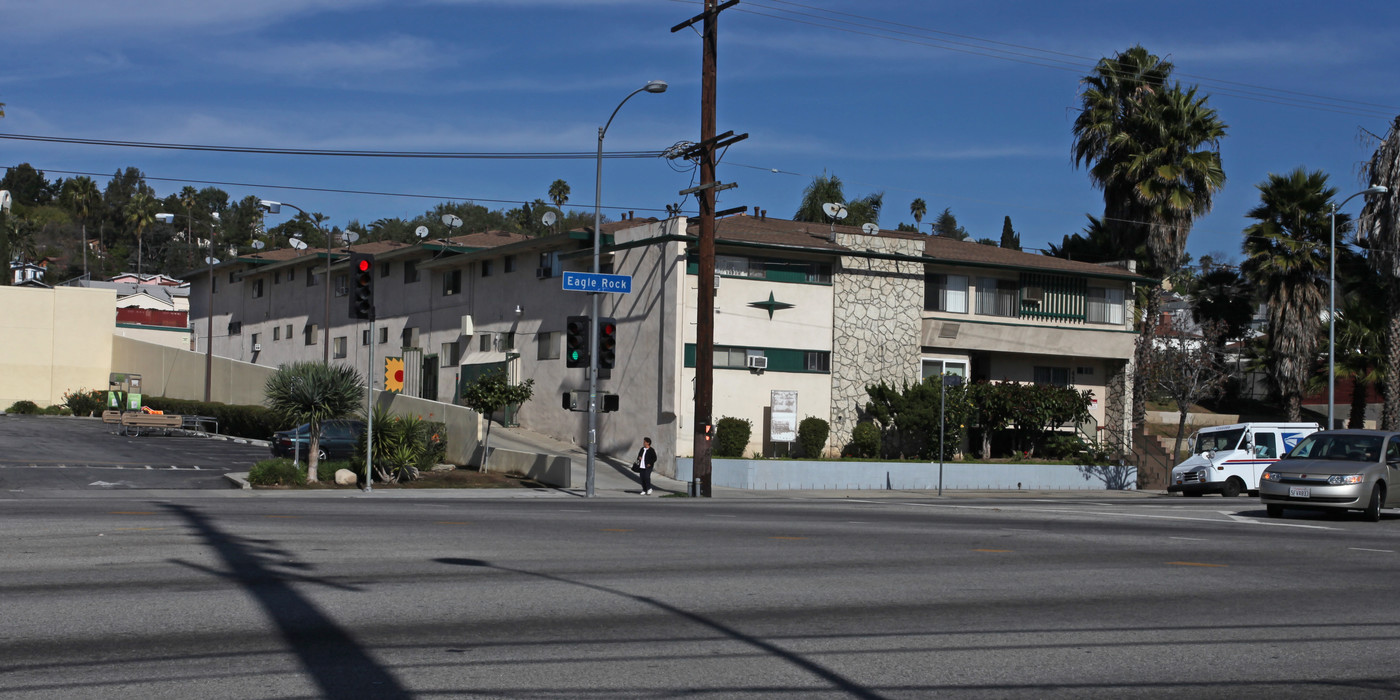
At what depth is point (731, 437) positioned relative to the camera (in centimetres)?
3650

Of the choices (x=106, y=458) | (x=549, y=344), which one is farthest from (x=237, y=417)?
(x=549, y=344)

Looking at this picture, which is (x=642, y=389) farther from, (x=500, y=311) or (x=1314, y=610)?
(x=1314, y=610)

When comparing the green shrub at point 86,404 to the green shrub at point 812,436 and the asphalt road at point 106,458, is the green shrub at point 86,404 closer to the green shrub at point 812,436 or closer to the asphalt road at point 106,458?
the asphalt road at point 106,458

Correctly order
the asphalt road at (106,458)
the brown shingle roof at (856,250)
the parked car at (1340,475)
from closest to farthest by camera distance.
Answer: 1. the parked car at (1340,475)
2. the asphalt road at (106,458)
3. the brown shingle roof at (856,250)

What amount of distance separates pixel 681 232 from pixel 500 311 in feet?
33.2

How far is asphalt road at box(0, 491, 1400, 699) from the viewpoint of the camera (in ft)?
24.0

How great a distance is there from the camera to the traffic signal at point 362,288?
25.2 metres

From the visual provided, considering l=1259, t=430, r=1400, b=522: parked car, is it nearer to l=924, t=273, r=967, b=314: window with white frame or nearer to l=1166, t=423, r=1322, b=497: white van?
l=1166, t=423, r=1322, b=497: white van

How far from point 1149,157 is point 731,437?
64.7ft

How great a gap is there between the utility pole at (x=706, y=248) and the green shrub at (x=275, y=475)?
997 cm

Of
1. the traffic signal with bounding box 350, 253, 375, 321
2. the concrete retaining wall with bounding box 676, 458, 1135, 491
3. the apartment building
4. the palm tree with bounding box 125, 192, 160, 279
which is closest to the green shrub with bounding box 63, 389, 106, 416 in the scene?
the apartment building

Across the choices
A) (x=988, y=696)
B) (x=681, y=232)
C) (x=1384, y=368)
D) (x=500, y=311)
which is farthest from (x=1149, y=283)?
(x=988, y=696)

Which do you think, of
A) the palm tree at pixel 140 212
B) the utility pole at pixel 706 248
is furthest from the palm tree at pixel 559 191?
the utility pole at pixel 706 248

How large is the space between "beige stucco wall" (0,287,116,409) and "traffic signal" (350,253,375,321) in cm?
4276
